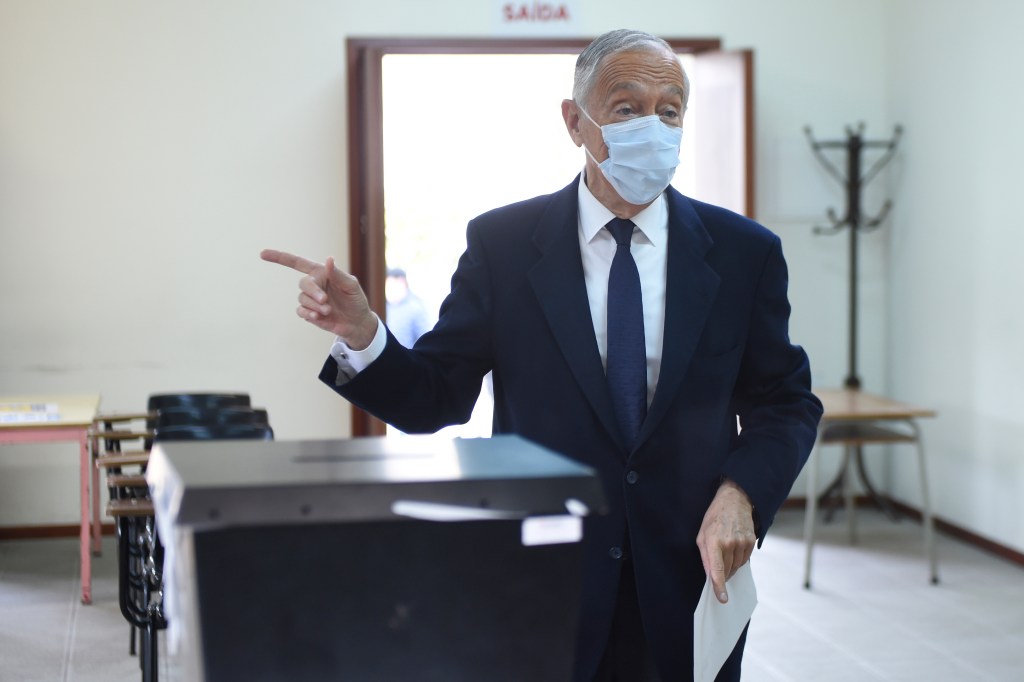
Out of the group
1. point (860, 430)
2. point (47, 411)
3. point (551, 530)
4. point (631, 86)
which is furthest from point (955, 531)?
point (551, 530)

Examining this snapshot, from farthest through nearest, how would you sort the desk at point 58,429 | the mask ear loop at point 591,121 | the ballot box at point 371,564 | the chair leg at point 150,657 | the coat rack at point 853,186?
the coat rack at point 853,186, the desk at point 58,429, the chair leg at point 150,657, the mask ear loop at point 591,121, the ballot box at point 371,564

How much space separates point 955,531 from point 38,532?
4514 mm

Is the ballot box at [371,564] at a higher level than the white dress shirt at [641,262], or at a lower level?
lower

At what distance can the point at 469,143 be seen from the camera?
8.94 metres

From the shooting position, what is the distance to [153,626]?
9.48 ft

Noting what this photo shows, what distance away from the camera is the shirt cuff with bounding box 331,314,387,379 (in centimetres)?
141

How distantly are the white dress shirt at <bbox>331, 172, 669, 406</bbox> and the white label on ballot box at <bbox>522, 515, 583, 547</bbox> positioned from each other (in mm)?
619

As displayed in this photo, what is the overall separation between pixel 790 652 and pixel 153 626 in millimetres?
2202

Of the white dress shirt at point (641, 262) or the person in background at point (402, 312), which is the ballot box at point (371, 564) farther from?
the person in background at point (402, 312)

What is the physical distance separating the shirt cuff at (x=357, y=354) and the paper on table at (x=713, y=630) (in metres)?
0.50

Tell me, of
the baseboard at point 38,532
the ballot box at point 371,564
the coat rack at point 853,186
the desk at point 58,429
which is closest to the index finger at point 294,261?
the ballot box at point 371,564

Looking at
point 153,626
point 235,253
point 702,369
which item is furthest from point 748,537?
point 235,253

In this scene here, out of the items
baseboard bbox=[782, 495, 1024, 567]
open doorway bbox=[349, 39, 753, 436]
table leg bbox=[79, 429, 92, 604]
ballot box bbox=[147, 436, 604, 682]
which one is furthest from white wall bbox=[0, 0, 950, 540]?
ballot box bbox=[147, 436, 604, 682]

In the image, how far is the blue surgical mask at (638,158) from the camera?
5.15ft
